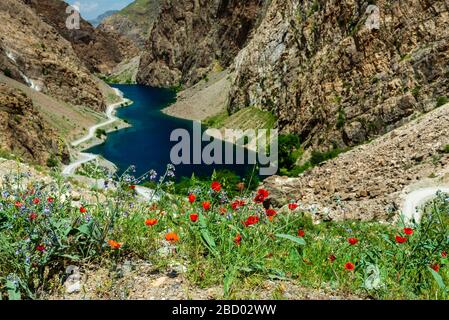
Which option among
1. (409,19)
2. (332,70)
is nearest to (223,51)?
(332,70)

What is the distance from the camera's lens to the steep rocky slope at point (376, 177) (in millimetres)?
25109

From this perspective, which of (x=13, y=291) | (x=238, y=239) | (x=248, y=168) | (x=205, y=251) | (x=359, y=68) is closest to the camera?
(x=13, y=291)

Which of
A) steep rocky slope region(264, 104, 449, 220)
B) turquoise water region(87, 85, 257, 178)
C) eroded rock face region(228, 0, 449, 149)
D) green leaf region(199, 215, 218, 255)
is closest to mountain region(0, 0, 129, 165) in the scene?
turquoise water region(87, 85, 257, 178)

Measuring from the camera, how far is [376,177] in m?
29.2

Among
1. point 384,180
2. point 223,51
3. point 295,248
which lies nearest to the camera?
point 295,248

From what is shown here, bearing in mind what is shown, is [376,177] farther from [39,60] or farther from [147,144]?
[39,60]

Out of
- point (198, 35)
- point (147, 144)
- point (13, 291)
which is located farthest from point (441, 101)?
point (198, 35)

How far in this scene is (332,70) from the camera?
60.7 m

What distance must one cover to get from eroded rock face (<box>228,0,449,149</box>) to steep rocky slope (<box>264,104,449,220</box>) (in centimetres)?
1329

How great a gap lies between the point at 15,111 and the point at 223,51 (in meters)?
112

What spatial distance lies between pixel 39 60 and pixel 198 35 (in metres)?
88.0

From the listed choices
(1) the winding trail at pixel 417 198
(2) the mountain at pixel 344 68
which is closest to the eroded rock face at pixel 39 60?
(2) the mountain at pixel 344 68

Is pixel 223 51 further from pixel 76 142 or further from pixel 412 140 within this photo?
pixel 412 140
